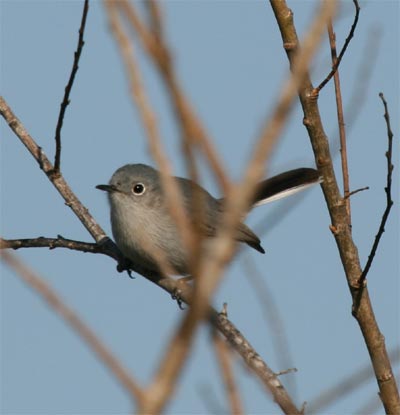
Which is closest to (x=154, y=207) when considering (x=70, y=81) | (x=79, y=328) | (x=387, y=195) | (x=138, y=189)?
(x=138, y=189)

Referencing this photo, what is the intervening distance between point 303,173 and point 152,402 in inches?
223

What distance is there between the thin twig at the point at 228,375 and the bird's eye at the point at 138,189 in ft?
17.7

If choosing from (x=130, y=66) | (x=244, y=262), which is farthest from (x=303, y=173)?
(x=130, y=66)

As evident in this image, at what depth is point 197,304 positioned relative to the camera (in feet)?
3.11

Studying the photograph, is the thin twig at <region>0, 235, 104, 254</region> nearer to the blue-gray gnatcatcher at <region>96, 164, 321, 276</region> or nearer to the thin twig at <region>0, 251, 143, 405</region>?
the blue-gray gnatcatcher at <region>96, 164, 321, 276</region>

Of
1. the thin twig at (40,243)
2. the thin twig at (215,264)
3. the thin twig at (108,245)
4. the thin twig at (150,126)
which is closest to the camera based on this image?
the thin twig at (215,264)

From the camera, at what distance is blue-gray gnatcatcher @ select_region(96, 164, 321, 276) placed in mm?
6012

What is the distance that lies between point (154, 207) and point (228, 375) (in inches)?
213

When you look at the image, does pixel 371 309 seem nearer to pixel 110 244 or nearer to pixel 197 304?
pixel 110 244

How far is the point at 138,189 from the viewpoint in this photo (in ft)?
21.5

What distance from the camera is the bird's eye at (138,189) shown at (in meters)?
6.54

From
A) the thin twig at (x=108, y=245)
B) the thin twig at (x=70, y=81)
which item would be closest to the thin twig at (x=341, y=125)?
the thin twig at (x=108, y=245)

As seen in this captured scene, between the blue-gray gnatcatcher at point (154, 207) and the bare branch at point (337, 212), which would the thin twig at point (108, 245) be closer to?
the blue-gray gnatcatcher at point (154, 207)

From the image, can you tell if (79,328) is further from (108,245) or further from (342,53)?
(108,245)
